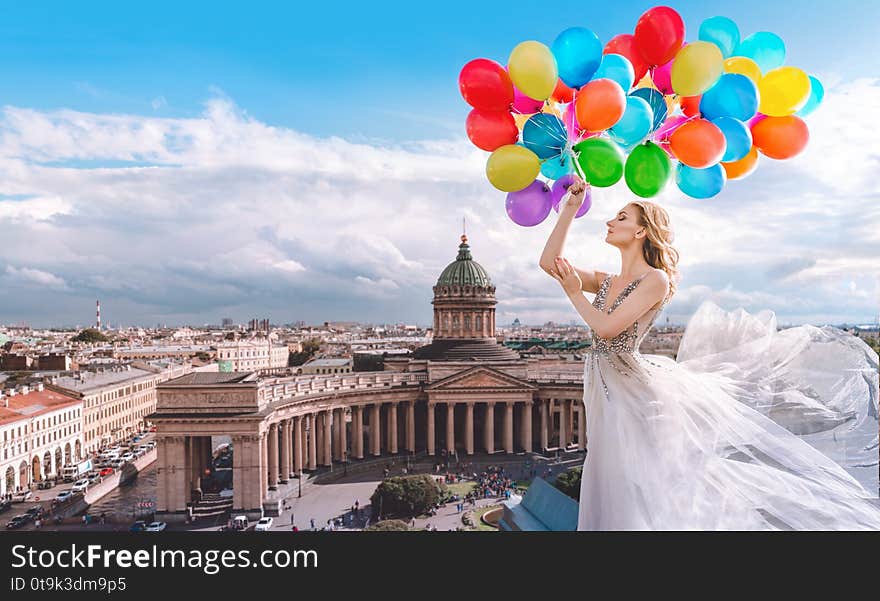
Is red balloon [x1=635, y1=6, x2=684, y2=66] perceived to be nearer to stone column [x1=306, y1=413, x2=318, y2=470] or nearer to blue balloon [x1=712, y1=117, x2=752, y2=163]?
blue balloon [x1=712, y1=117, x2=752, y2=163]

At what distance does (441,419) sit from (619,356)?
54.8 metres

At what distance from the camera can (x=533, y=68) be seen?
6543 mm

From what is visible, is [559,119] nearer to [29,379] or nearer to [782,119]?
[782,119]

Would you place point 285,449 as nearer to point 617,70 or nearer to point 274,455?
point 274,455

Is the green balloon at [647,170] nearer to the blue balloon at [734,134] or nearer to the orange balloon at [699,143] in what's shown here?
the orange balloon at [699,143]

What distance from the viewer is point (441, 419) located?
2346 inches

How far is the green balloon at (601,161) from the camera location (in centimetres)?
655

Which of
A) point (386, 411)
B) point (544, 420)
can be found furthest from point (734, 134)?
point (386, 411)

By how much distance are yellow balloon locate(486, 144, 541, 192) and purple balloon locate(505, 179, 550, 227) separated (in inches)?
14.7

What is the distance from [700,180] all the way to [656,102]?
1.11 metres

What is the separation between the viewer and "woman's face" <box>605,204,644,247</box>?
19.3 ft

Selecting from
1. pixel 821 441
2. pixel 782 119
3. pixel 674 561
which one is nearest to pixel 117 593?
pixel 674 561

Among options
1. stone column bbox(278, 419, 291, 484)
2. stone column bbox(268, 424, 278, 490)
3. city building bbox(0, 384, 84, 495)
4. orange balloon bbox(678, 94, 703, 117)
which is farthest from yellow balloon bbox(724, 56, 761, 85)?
city building bbox(0, 384, 84, 495)

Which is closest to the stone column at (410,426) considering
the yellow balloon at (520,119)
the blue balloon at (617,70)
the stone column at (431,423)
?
the stone column at (431,423)
